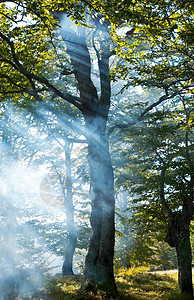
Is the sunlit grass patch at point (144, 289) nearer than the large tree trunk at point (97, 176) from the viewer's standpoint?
No

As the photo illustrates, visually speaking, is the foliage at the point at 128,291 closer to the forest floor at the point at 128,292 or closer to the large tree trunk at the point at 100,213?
the forest floor at the point at 128,292

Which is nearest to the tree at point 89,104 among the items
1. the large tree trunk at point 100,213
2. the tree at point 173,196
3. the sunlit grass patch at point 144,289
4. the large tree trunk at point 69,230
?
the large tree trunk at point 100,213

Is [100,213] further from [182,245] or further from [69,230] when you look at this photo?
[69,230]

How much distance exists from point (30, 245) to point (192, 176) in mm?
12819

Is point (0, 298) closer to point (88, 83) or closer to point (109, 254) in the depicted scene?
point (109, 254)

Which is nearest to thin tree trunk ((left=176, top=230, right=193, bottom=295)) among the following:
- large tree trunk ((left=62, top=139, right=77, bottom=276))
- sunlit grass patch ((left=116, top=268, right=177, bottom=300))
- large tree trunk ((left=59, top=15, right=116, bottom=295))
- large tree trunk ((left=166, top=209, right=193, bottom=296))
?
large tree trunk ((left=166, top=209, right=193, bottom=296))

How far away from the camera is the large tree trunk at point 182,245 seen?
8.27 meters

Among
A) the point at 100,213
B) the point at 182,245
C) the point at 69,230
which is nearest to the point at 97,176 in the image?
the point at 100,213

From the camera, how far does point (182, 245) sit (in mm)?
8766

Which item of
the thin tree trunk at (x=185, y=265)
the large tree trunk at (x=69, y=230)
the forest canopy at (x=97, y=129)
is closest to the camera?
the forest canopy at (x=97, y=129)

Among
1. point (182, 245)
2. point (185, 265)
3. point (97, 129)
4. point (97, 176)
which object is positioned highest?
point (97, 129)

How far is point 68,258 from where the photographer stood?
15664mm

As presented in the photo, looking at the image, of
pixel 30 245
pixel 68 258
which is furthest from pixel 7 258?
pixel 68 258

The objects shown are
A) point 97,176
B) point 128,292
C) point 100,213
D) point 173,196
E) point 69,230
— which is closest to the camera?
point 128,292
